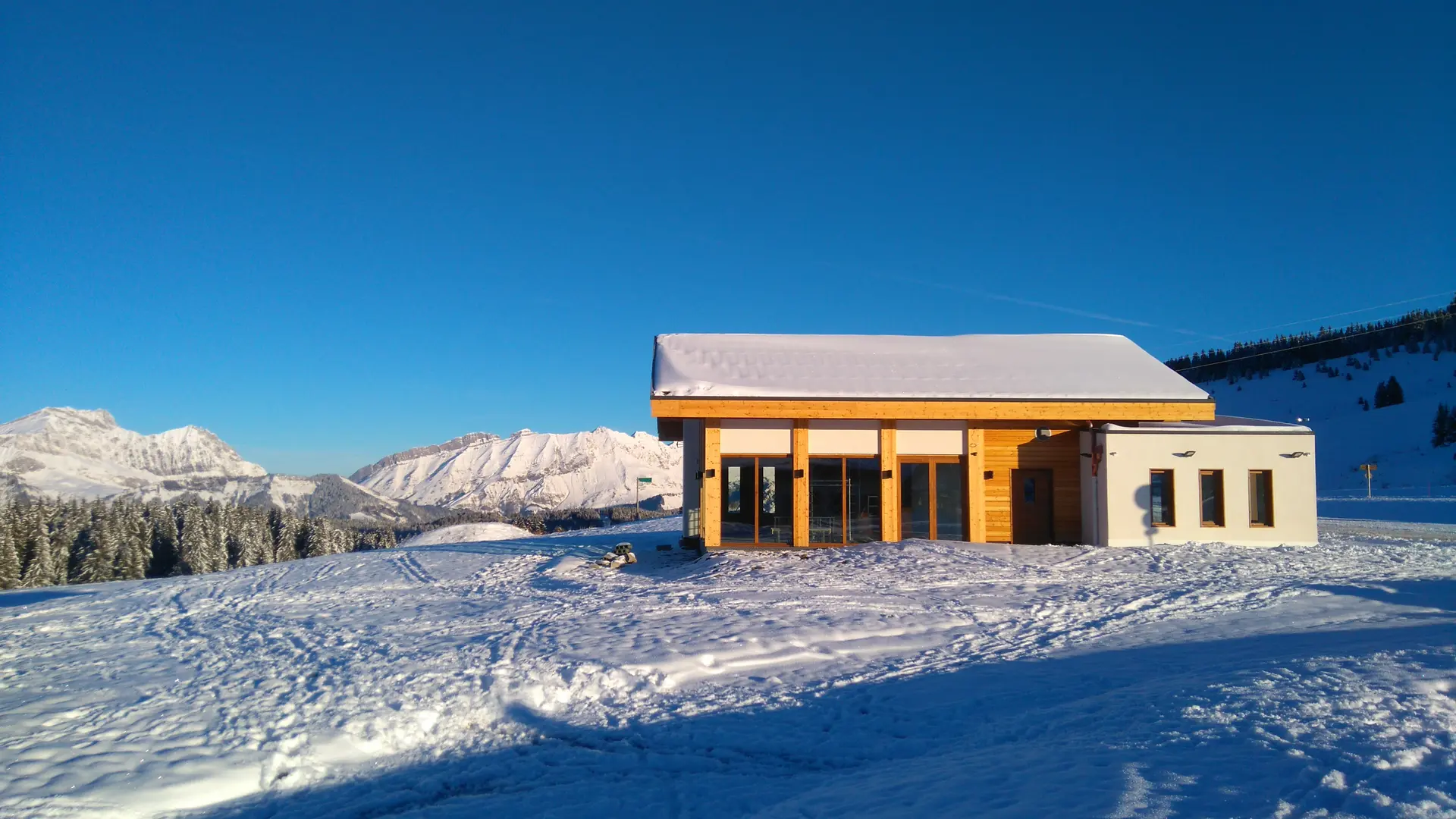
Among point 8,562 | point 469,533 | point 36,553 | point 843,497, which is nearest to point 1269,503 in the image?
point 843,497

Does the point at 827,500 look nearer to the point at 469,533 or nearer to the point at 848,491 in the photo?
the point at 848,491

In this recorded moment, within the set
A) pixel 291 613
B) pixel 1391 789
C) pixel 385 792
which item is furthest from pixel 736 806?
pixel 291 613

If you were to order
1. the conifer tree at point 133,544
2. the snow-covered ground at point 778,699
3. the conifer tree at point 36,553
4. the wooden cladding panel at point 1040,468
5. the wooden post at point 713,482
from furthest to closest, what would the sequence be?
the conifer tree at point 133,544 < the conifer tree at point 36,553 < the wooden cladding panel at point 1040,468 < the wooden post at point 713,482 < the snow-covered ground at point 778,699

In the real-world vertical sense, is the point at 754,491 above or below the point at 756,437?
below

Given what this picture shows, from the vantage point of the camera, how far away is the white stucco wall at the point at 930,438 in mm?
18812

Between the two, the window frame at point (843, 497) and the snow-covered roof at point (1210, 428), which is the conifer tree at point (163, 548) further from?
the snow-covered roof at point (1210, 428)

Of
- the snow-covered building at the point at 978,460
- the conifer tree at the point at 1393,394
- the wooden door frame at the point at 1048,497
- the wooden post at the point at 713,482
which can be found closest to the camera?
the snow-covered building at the point at 978,460

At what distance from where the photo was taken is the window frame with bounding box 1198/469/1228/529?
715 inches

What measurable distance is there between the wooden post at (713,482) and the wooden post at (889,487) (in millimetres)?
3829

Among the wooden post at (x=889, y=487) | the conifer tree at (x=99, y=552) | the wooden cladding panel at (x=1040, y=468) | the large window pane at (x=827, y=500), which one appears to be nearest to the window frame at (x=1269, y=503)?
the wooden cladding panel at (x=1040, y=468)

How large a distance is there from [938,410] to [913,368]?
97.5 inches

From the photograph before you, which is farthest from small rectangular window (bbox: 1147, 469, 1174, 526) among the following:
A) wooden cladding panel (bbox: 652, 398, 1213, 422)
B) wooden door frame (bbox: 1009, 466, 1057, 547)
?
wooden door frame (bbox: 1009, 466, 1057, 547)

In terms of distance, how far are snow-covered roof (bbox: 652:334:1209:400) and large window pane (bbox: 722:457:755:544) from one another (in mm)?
1722

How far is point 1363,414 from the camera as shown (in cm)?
6856
